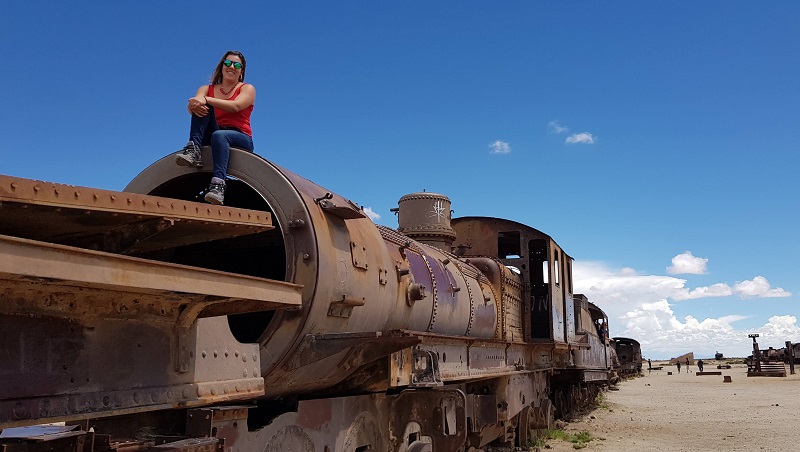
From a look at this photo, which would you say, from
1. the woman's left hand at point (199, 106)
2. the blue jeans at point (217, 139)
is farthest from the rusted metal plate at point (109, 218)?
the woman's left hand at point (199, 106)

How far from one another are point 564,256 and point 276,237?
29.7ft

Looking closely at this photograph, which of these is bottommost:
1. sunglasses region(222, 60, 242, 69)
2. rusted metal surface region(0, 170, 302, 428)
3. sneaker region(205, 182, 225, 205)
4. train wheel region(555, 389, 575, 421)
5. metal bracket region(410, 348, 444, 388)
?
train wheel region(555, 389, 575, 421)

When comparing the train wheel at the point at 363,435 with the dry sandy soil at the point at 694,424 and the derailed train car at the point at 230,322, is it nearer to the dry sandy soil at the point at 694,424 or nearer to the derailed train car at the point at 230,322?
the derailed train car at the point at 230,322

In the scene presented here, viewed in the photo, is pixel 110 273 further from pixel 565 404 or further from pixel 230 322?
pixel 565 404

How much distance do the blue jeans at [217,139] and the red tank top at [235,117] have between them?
0.04 metres

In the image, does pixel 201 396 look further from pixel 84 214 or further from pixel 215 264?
pixel 215 264

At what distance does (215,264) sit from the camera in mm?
5348

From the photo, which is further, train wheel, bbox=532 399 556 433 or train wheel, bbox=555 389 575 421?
train wheel, bbox=555 389 575 421

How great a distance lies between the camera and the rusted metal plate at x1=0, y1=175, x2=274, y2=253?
2.41m

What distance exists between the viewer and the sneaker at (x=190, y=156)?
443 centimetres

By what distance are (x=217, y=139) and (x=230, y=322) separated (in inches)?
56.7

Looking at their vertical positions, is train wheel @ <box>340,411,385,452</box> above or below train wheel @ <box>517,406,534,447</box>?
above

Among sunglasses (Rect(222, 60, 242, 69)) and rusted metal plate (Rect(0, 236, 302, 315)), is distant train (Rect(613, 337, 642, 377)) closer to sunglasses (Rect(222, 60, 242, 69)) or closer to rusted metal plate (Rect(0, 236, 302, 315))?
sunglasses (Rect(222, 60, 242, 69))

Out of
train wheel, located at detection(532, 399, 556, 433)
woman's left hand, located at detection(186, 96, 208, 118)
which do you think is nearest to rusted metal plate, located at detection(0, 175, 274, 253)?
woman's left hand, located at detection(186, 96, 208, 118)
